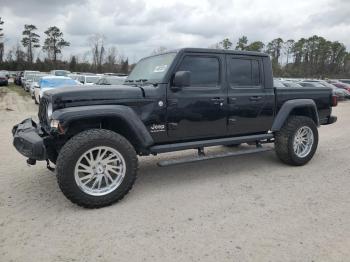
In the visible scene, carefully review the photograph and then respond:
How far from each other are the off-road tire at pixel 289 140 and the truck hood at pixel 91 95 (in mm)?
2807

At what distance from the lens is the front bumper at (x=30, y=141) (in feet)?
13.4

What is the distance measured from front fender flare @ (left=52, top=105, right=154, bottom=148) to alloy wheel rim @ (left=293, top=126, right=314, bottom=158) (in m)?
2.96

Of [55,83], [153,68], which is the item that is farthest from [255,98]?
[55,83]

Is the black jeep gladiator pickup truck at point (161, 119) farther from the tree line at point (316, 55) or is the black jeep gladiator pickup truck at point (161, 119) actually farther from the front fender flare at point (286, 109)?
the tree line at point (316, 55)

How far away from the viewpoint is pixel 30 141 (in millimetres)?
4164

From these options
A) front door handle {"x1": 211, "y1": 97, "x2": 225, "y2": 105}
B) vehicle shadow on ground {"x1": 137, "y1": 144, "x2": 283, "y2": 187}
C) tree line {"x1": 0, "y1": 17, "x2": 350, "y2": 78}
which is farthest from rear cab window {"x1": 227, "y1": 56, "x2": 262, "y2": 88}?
tree line {"x1": 0, "y1": 17, "x2": 350, "y2": 78}

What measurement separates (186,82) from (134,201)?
171cm

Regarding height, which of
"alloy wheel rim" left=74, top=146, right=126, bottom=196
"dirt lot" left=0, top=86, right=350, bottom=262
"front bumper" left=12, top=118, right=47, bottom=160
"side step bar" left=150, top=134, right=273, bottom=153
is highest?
"front bumper" left=12, top=118, right=47, bottom=160

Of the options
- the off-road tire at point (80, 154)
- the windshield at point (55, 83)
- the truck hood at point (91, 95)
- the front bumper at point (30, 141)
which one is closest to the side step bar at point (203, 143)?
the off-road tire at point (80, 154)

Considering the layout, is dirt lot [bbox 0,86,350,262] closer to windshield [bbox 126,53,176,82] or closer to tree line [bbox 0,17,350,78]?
windshield [bbox 126,53,176,82]

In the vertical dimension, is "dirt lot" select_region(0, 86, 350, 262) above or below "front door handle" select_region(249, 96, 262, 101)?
below

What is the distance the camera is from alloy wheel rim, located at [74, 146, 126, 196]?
165 inches

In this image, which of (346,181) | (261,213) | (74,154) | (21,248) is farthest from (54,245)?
(346,181)

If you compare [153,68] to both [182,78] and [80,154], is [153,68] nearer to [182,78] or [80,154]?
A: [182,78]
